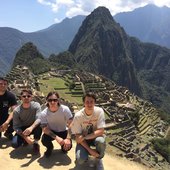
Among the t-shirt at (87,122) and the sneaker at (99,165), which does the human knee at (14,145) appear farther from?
the sneaker at (99,165)

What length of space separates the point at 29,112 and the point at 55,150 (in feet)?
3.44

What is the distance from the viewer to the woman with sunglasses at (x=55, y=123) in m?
7.34

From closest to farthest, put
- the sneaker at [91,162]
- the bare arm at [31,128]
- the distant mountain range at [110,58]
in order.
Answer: the sneaker at [91,162] < the bare arm at [31,128] < the distant mountain range at [110,58]

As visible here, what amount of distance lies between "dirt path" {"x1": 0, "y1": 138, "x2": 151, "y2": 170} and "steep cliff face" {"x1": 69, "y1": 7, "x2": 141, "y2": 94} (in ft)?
421

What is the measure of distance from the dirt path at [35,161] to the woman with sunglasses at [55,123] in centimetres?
19

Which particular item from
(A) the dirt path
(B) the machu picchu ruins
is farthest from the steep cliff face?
(A) the dirt path

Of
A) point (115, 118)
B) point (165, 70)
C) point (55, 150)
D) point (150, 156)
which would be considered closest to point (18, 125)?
point (55, 150)

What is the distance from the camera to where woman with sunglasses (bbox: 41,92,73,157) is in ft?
24.1

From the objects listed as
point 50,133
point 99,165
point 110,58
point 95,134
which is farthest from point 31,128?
point 110,58

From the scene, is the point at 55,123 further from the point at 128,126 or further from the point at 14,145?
the point at 128,126

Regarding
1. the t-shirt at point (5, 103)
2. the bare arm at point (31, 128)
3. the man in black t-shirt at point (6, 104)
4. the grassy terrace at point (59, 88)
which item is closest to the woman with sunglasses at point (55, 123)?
the bare arm at point (31, 128)

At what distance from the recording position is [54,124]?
7.63 meters

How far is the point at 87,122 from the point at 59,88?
151ft

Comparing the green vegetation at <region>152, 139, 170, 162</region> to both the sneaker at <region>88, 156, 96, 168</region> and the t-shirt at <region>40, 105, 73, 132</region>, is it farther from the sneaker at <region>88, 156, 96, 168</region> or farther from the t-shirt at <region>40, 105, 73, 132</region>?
the t-shirt at <region>40, 105, 73, 132</region>
